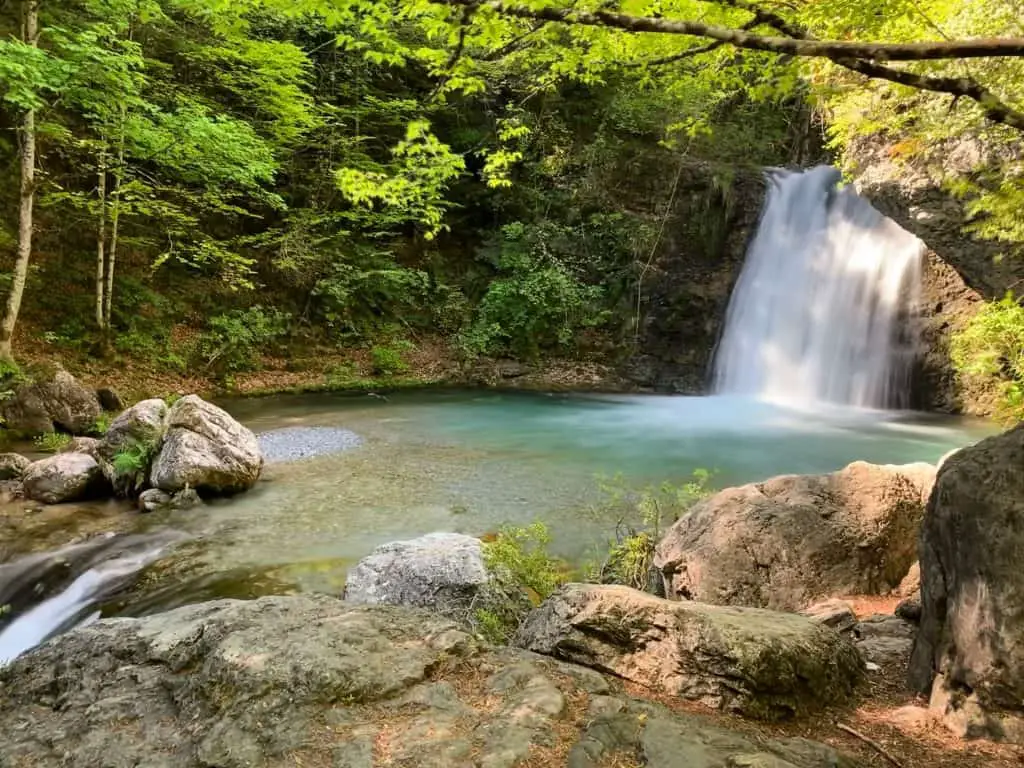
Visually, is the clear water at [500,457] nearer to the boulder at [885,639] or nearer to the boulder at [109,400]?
the boulder at [109,400]

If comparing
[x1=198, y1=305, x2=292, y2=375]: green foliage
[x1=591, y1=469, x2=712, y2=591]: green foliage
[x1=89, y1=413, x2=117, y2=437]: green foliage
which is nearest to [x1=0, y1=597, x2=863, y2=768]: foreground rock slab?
[x1=591, y1=469, x2=712, y2=591]: green foliage

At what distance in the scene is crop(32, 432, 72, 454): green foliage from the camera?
27.7ft

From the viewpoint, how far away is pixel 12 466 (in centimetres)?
739

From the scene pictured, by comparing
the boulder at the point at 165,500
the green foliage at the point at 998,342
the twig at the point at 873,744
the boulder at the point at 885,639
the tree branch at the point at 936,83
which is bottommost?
the boulder at the point at 165,500

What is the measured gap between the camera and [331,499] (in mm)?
7672

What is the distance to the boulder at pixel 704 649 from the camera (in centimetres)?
262

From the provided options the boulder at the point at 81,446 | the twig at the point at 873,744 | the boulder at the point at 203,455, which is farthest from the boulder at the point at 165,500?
the twig at the point at 873,744

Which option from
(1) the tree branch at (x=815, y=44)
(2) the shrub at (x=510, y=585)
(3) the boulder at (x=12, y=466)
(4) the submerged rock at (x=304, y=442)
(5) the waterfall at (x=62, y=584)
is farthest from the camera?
(4) the submerged rock at (x=304, y=442)

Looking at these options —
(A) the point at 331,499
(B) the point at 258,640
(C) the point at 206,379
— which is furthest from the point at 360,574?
(C) the point at 206,379

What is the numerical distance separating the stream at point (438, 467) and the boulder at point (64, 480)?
1.38 ft

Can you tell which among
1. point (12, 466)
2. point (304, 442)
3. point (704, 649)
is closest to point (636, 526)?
point (704, 649)

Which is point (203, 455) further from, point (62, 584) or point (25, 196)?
point (25, 196)

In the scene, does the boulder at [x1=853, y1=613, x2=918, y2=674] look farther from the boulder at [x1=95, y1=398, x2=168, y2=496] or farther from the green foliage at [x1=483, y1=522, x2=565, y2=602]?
the boulder at [x1=95, y1=398, x2=168, y2=496]

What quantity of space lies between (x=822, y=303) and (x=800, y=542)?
1220 centimetres
